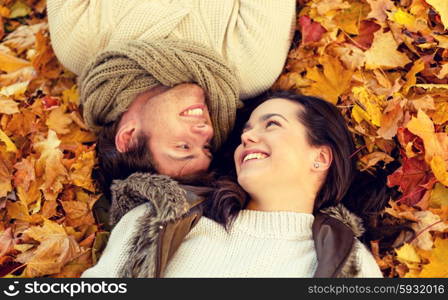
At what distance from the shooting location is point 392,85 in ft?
10.6

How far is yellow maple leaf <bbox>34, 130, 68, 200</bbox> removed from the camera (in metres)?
3.13

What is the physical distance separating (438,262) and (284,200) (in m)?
0.71

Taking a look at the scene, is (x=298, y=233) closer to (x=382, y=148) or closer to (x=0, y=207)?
(x=382, y=148)

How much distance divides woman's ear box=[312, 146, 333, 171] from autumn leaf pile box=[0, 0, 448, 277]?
245mm

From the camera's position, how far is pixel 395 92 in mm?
3119

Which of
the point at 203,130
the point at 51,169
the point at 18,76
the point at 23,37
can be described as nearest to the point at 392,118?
the point at 203,130

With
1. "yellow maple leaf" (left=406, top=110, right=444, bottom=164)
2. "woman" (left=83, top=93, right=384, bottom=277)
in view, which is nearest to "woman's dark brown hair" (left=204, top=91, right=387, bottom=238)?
"woman" (left=83, top=93, right=384, bottom=277)

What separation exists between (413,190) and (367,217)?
315 millimetres

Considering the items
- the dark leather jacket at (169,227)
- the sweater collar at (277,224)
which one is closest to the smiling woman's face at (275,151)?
the sweater collar at (277,224)

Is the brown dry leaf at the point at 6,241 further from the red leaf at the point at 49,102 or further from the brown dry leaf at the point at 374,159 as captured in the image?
the brown dry leaf at the point at 374,159

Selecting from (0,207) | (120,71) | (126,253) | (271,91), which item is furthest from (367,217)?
(0,207)

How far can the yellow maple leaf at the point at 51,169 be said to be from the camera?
3.13m

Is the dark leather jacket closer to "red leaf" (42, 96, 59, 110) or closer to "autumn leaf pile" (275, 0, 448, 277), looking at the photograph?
"autumn leaf pile" (275, 0, 448, 277)

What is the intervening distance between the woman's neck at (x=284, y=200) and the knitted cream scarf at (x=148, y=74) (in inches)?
24.9
